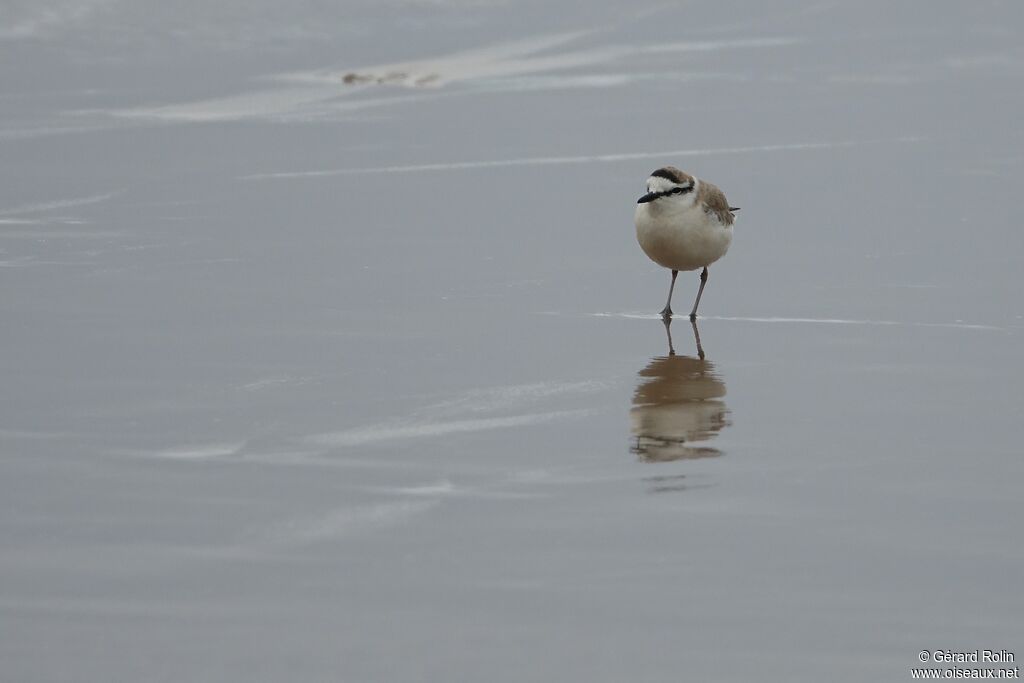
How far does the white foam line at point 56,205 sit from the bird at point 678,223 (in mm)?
4574

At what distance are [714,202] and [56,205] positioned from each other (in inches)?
195

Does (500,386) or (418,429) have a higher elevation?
(500,386)

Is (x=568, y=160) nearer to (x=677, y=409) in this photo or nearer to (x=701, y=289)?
(x=701, y=289)

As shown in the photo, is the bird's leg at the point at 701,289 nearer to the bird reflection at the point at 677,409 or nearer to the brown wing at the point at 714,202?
the brown wing at the point at 714,202

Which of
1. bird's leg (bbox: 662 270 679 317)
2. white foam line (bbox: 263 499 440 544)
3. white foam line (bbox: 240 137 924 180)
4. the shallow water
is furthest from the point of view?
white foam line (bbox: 240 137 924 180)

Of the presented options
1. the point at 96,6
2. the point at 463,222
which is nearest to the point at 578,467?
the point at 463,222

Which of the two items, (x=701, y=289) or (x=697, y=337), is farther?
(x=701, y=289)

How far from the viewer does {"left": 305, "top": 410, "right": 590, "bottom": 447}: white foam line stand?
7539 millimetres

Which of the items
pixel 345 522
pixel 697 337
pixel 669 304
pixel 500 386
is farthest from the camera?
pixel 669 304

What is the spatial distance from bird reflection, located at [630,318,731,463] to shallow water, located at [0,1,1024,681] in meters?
0.03

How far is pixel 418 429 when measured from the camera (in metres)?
7.70

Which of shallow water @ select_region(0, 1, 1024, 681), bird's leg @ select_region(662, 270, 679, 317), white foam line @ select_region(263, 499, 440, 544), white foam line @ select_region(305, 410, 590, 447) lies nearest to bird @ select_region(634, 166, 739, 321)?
bird's leg @ select_region(662, 270, 679, 317)

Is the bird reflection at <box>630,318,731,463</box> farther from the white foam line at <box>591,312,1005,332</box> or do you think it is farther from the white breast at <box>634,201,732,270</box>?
the white breast at <box>634,201,732,270</box>

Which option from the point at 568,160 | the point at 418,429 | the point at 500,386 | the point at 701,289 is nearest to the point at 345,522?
the point at 418,429
